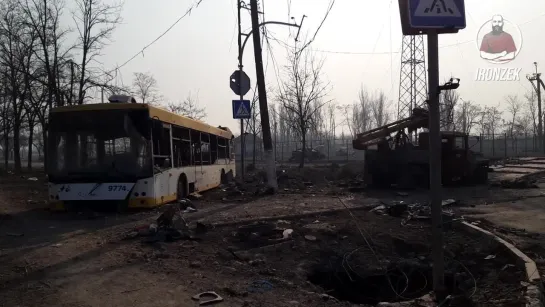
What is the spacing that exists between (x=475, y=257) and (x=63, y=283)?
636 centimetres

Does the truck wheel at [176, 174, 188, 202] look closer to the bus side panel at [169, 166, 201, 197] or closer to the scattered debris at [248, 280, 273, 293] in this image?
the bus side panel at [169, 166, 201, 197]

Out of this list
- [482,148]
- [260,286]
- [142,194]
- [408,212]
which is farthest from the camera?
[482,148]

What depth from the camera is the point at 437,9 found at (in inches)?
176

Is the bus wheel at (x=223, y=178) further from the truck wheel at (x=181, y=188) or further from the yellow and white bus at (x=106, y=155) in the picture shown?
the yellow and white bus at (x=106, y=155)

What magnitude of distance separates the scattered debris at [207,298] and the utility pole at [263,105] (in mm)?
10276

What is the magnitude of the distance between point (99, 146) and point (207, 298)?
7.43m

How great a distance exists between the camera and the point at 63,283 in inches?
232

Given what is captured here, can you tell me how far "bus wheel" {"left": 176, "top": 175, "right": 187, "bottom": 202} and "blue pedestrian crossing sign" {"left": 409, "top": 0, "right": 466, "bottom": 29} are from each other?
10.5 metres

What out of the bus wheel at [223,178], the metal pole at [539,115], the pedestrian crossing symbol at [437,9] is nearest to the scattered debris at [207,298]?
the pedestrian crossing symbol at [437,9]

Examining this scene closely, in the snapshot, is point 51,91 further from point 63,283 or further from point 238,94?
point 63,283

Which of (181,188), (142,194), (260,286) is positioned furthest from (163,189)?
(260,286)

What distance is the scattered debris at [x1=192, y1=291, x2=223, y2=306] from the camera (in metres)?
5.29

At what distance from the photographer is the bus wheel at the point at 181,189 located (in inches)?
546

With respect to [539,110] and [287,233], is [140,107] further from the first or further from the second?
[539,110]
